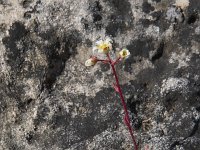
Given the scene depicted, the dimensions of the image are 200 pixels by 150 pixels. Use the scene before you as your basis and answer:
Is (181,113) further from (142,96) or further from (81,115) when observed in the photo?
(81,115)

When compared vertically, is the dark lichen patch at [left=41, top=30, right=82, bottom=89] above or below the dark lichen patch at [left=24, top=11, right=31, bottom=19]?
below

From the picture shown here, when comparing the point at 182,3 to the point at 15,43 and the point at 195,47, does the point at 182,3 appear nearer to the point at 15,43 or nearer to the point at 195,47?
the point at 195,47

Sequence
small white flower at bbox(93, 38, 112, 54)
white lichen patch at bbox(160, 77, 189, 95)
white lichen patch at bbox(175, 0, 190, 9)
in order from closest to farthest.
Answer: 1. small white flower at bbox(93, 38, 112, 54)
2. white lichen patch at bbox(160, 77, 189, 95)
3. white lichen patch at bbox(175, 0, 190, 9)

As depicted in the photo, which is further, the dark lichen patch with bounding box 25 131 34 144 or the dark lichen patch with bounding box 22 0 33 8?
the dark lichen patch with bounding box 22 0 33 8

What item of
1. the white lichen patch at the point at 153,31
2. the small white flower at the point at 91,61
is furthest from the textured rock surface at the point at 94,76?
the small white flower at the point at 91,61

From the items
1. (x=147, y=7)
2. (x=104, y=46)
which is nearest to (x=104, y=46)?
(x=104, y=46)

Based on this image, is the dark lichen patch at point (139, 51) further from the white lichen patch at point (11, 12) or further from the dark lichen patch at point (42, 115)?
the white lichen patch at point (11, 12)

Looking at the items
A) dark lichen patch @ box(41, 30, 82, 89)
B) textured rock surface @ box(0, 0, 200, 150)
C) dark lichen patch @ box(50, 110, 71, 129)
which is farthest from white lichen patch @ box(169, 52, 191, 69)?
dark lichen patch @ box(50, 110, 71, 129)

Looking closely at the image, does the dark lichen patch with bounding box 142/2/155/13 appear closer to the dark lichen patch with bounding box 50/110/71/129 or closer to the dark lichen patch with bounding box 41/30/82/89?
the dark lichen patch with bounding box 41/30/82/89
